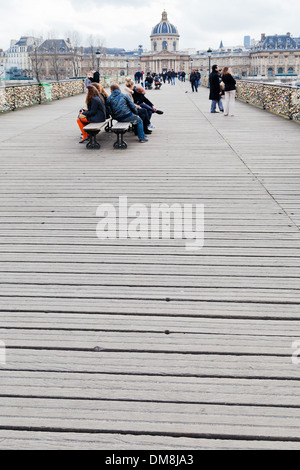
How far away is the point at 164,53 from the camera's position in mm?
150875

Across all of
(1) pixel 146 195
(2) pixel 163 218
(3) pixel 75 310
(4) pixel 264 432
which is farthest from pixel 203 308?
(1) pixel 146 195

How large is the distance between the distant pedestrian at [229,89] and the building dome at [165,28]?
157490mm

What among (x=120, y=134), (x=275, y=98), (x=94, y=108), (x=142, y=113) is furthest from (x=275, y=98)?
(x=120, y=134)

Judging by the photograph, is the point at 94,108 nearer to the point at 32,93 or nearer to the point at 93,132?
the point at 93,132

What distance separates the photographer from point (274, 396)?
281 centimetres

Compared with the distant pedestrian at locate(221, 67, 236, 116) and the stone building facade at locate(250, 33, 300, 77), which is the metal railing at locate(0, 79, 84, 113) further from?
the stone building facade at locate(250, 33, 300, 77)

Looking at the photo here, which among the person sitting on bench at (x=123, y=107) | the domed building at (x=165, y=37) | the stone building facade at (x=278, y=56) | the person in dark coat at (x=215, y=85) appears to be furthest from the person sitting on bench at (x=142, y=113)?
the domed building at (x=165, y=37)

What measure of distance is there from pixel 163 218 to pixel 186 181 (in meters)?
1.80

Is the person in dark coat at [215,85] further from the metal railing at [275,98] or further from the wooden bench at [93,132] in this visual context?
the wooden bench at [93,132]

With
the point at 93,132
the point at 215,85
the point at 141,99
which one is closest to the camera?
the point at 93,132

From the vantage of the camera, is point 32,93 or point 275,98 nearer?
point 275,98

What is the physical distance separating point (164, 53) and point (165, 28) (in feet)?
58.7

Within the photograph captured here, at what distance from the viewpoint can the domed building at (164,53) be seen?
152m
